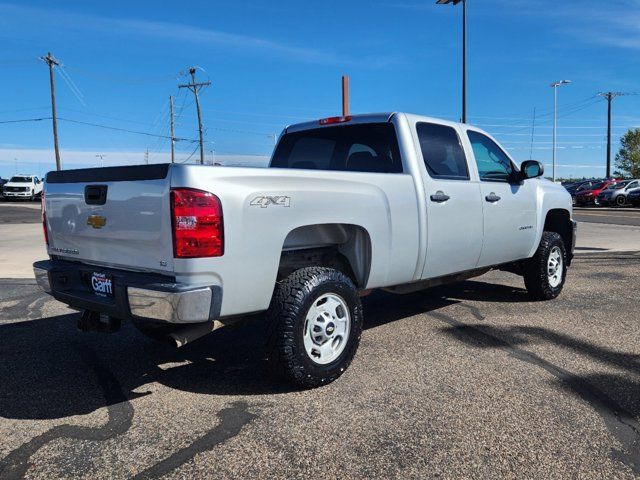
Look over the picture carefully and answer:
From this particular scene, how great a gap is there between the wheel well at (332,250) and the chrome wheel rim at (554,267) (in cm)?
317

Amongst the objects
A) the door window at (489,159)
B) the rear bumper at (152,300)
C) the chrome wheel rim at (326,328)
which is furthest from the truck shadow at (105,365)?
the door window at (489,159)

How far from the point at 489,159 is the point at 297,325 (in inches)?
124

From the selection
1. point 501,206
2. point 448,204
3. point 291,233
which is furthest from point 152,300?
point 501,206

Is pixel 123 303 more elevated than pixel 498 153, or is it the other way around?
pixel 498 153

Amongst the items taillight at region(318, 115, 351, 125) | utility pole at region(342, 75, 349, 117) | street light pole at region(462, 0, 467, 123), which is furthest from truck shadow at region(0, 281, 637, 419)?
street light pole at region(462, 0, 467, 123)

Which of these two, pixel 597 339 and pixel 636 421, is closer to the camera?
pixel 636 421

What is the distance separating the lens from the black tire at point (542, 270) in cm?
629

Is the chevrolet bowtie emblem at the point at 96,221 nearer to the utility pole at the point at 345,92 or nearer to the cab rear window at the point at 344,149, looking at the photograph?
the cab rear window at the point at 344,149

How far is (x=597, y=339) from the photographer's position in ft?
16.1

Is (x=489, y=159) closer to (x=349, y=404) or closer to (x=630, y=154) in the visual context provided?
(x=349, y=404)

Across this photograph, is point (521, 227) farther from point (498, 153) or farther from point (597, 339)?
point (597, 339)

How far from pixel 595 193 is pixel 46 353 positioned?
3719cm

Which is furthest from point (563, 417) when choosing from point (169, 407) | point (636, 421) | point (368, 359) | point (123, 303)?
point (123, 303)

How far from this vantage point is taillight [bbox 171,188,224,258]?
3.13m
